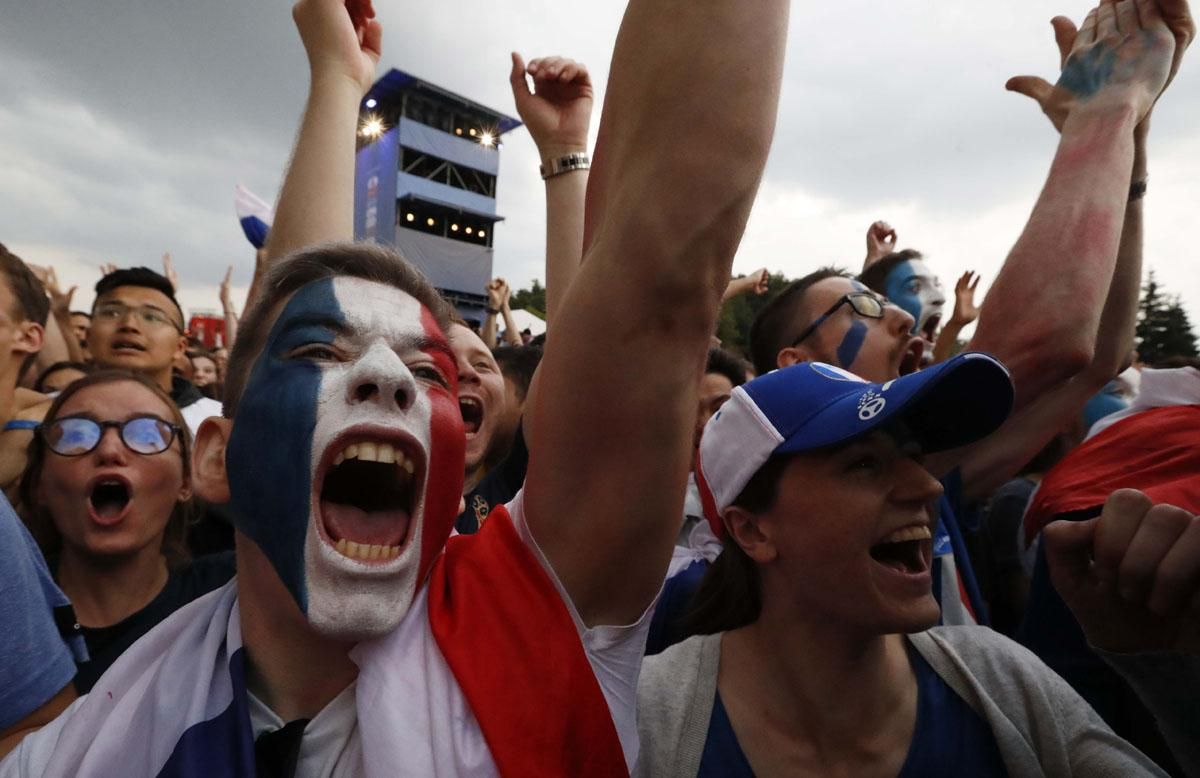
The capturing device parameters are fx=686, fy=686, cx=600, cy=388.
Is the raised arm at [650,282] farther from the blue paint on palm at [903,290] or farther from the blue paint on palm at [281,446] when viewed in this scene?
the blue paint on palm at [903,290]

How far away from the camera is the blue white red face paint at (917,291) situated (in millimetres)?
3967

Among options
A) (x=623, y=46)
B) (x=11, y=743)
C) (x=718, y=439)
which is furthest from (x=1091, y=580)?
(x=11, y=743)

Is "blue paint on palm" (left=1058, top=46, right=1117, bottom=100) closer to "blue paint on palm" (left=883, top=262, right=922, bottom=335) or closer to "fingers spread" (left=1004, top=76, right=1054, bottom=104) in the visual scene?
"fingers spread" (left=1004, top=76, right=1054, bottom=104)

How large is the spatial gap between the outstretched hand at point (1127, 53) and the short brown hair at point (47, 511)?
3.35m

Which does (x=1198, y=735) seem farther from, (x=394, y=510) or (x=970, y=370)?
(x=394, y=510)

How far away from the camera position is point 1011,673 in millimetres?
1638

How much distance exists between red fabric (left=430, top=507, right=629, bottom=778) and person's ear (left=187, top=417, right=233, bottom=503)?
0.61 m

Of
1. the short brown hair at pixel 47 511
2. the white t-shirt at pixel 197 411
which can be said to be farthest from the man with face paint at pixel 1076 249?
the white t-shirt at pixel 197 411

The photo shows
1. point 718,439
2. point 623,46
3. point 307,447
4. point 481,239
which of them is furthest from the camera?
point 481,239

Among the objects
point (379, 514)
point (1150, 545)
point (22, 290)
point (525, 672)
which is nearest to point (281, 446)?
point (379, 514)

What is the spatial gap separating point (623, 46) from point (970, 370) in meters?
1.07

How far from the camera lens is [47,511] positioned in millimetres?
2615

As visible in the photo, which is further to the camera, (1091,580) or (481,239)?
(481,239)

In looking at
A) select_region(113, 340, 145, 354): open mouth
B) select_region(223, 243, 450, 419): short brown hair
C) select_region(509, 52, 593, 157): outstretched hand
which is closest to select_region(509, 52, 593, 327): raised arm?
select_region(509, 52, 593, 157): outstretched hand
